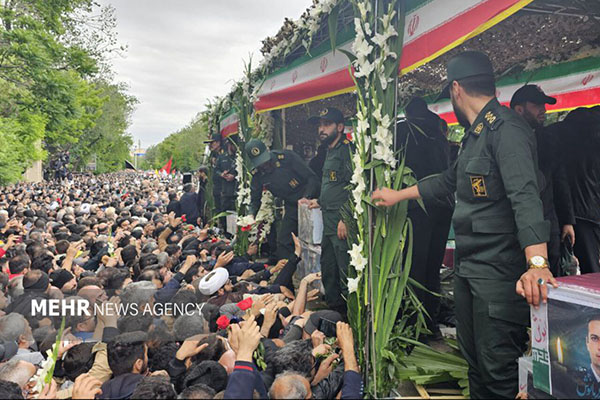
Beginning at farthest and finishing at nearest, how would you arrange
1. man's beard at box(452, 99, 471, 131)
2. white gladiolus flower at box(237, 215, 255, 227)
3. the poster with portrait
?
1. white gladiolus flower at box(237, 215, 255, 227)
2. man's beard at box(452, 99, 471, 131)
3. the poster with portrait

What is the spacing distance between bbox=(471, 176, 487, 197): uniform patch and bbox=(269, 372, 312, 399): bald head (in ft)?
4.48

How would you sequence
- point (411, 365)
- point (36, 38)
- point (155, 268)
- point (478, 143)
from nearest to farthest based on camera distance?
point (478, 143), point (411, 365), point (155, 268), point (36, 38)

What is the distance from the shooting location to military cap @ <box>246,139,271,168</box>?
6.06 meters

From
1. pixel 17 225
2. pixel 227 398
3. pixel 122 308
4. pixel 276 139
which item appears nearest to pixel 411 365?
pixel 227 398

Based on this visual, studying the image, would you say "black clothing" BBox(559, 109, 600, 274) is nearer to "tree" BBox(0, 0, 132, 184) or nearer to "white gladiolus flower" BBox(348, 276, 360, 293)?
"white gladiolus flower" BBox(348, 276, 360, 293)

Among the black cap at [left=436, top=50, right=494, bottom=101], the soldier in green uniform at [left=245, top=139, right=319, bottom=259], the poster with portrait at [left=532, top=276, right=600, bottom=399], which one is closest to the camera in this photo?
the poster with portrait at [left=532, top=276, right=600, bottom=399]

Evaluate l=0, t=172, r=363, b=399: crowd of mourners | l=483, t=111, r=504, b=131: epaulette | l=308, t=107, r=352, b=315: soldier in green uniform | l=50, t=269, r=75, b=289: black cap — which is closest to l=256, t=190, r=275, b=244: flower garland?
l=0, t=172, r=363, b=399: crowd of mourners

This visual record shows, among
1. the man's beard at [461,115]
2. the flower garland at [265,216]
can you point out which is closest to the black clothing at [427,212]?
the man's beard at [461,115]

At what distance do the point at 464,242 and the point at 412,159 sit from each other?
167cm

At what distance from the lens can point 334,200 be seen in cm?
A: 456

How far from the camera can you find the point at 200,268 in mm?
5590

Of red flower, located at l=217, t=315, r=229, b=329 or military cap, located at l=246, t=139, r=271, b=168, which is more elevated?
military cap, located at l=246, t=139, r=271, b=168

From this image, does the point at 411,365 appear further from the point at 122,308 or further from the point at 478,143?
the point at 122,308

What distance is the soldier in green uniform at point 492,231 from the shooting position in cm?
215
